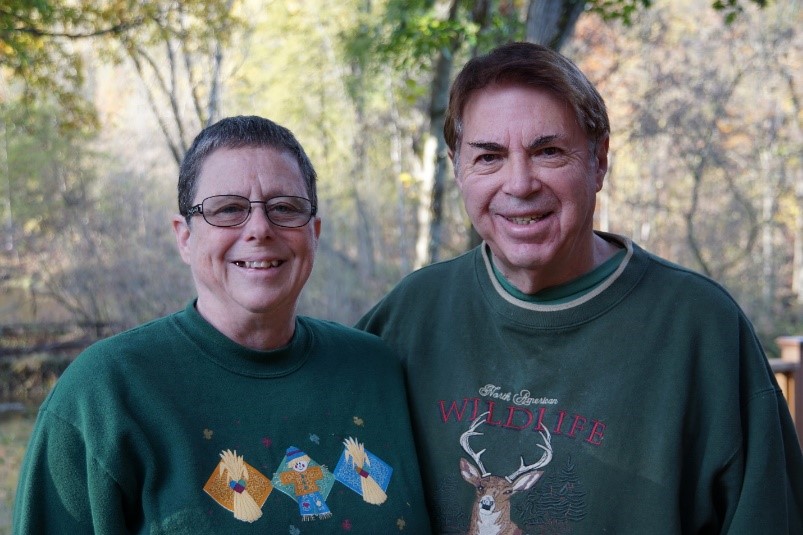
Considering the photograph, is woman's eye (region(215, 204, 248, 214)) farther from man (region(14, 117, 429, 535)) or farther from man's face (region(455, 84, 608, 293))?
man's face (region(455, 84, 608, 293))

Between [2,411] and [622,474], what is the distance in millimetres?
11060

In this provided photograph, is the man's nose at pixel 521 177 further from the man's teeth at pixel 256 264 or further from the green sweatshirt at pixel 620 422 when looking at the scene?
the man's teeth at pixel 256 264

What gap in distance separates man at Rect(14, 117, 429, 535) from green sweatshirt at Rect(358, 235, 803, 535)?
0.19m

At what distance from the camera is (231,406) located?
7.02 ft

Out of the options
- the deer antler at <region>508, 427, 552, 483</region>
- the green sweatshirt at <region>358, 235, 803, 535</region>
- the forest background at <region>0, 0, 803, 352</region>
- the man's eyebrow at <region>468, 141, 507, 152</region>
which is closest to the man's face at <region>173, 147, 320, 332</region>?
the man's eyebrow at <region>468, 141, 507, 152</region>

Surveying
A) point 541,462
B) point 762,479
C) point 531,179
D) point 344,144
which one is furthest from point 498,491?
point 344,144

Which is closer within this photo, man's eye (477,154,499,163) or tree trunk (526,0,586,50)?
man's eye (477,154,499,163)

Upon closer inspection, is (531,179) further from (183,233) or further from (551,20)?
(551,20)

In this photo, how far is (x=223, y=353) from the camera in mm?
2201

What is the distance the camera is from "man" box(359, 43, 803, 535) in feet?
7.00

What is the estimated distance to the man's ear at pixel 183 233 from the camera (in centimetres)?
226

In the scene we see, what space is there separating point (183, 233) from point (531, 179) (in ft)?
3.02

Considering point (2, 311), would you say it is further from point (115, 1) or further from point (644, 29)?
point (644, 29)

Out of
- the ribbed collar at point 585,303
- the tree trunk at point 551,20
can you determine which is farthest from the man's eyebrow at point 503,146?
the tree trunk at point 551,20
